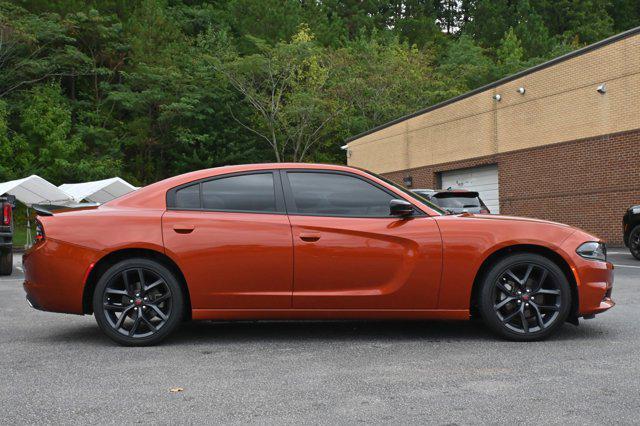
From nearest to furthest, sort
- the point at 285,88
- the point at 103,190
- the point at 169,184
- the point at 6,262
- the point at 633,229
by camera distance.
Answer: the point at 169,184
the point at 6,262
the point at 633,229
the point at 103,190
the point at 285,88

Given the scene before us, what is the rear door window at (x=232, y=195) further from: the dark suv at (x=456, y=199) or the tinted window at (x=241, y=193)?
the dark suv at (x=456, y=199)

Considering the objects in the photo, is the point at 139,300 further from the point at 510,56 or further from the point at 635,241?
the point at 510,56

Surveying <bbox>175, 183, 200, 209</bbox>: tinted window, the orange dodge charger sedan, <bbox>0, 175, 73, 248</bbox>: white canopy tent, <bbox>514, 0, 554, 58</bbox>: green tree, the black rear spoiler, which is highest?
<bbox>514, 0, 554, 58</bbox>: green tree

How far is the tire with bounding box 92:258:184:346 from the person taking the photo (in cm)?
531

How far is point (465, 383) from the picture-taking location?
13.5 feet

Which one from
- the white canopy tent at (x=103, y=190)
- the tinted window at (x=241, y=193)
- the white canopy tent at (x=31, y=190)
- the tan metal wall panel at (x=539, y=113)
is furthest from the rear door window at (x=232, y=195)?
the white canopy tent at (x=103, y=190)

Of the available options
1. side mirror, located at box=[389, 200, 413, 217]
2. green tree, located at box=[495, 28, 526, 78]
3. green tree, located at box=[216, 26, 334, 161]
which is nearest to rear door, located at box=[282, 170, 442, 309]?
side mirror, located at box=[389, 200, 413, 217]

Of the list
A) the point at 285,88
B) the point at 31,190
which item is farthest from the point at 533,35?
the point at 31,190

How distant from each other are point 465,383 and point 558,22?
58.0 m

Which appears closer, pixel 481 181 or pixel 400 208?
pixel 400 208

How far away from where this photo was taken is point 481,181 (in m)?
24.8

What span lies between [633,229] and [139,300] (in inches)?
436

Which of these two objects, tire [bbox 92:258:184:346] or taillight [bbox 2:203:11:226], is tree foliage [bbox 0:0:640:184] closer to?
taillight [bbox 2:203:11:226]

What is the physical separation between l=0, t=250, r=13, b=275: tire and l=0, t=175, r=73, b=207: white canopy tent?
10957mm
